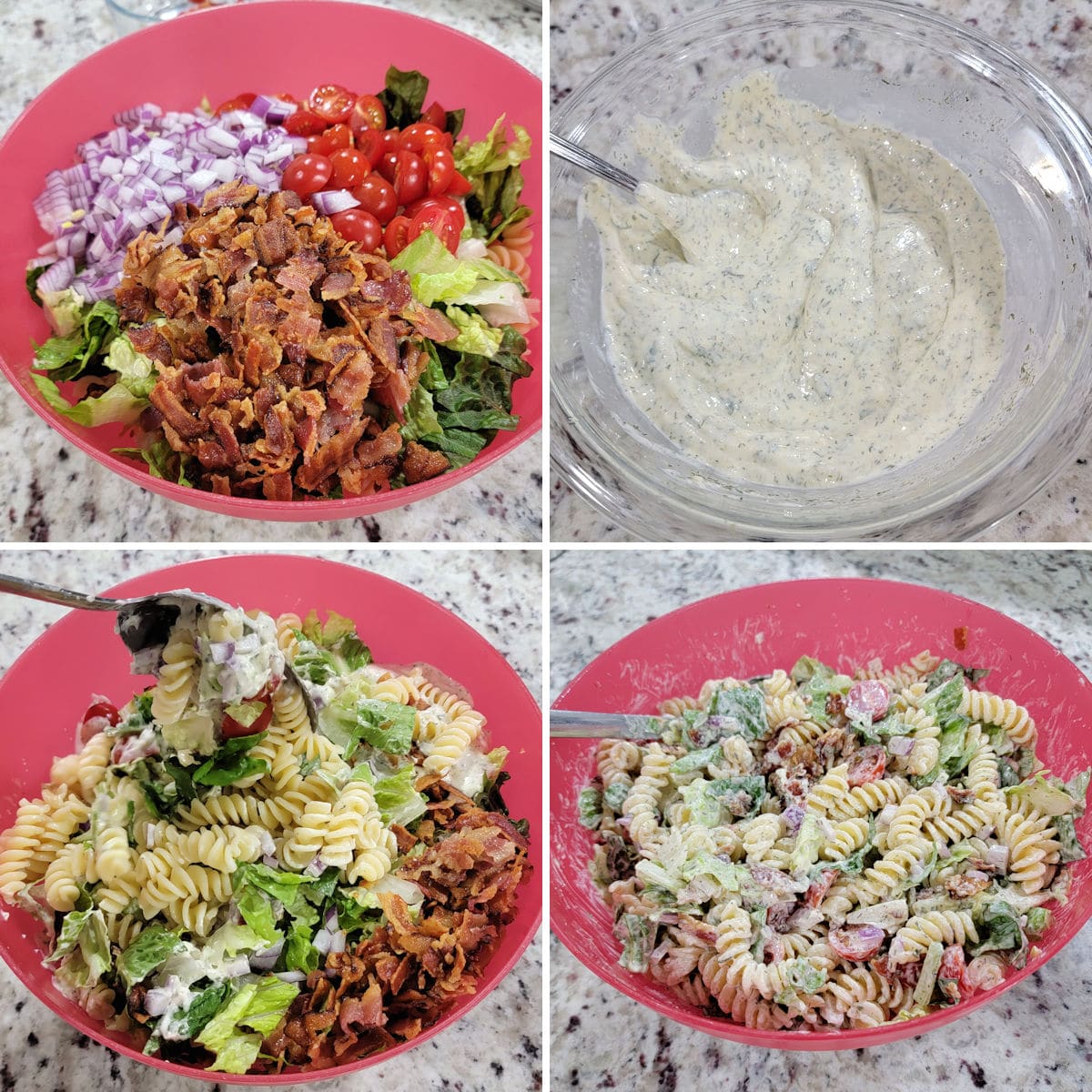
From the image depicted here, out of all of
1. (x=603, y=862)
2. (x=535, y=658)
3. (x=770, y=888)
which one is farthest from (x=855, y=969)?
(x=535, y=658)

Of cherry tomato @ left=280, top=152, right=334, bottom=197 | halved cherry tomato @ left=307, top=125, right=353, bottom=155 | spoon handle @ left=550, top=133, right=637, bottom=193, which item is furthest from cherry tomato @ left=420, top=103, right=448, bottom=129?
spoon handle @ left=550, top=133, right=637, bottom=193

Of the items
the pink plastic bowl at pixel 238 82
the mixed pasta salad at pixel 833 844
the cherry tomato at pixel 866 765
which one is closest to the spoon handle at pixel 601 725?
the mixed pasta salad at pixel 833 844

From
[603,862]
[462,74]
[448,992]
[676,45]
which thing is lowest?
[603,862]

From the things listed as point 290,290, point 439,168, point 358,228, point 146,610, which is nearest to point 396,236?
point 358,228

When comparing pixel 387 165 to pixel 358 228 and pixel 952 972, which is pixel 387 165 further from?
pixel 952 972

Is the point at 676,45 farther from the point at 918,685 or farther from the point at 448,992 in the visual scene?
the point at 448,992

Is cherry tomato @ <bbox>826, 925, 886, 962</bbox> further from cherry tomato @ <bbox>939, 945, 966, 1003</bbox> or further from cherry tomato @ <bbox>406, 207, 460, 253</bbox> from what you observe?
cherry tomato @ <bbox>406, 207, 460, 253</bbox>

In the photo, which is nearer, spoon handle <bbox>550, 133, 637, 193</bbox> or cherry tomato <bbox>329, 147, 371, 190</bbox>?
spoon handle <bbox>550, 133, 637, 193</bbox>
